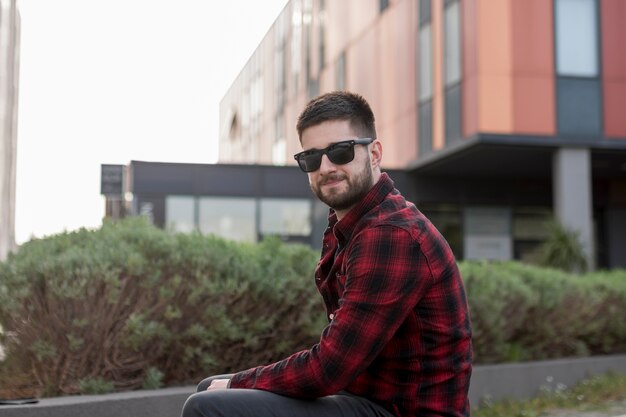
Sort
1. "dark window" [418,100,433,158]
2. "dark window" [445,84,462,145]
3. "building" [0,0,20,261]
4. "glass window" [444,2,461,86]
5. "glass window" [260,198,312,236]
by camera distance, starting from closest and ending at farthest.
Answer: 1. "dark window" [445,84,462,145]
2. "glass window" [444,2,461,86]
3. "dark window" [418,100,433,158]
4. "glass window" [260,198,312,236]
5. "building" [0,0,20,261]

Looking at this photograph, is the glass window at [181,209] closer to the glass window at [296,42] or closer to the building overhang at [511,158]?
the building overhang at [511,158]

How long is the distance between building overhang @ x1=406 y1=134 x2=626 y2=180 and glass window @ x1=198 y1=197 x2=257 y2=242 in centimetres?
488

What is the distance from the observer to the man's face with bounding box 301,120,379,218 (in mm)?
2258

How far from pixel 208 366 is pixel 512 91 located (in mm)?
14130

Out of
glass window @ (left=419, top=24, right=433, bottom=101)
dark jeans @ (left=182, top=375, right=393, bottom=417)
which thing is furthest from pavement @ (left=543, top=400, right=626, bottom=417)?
glass window @ (left=419, top=24, right=433, bottom=101)

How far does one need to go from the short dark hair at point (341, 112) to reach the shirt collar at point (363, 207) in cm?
16

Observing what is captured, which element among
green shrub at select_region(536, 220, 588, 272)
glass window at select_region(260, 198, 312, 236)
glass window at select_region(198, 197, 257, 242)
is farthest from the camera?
glass window at select_region(260, 198, 312, 236)

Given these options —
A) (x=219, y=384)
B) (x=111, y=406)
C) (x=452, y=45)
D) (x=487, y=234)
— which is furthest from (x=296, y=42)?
(x=219, y=384)

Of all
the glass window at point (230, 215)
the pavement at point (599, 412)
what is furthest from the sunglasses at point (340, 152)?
the glass window at point (230, 215)

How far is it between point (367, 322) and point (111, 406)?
8.04 ft

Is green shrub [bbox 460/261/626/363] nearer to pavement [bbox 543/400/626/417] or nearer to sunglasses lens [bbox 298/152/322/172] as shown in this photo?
pavement [bbox 543/400/626/417]

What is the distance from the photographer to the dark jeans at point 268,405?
200 cm

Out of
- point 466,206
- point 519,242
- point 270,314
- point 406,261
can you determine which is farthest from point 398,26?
point 406,261

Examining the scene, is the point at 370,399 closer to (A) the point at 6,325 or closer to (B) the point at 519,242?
(A) the point at 6,325
